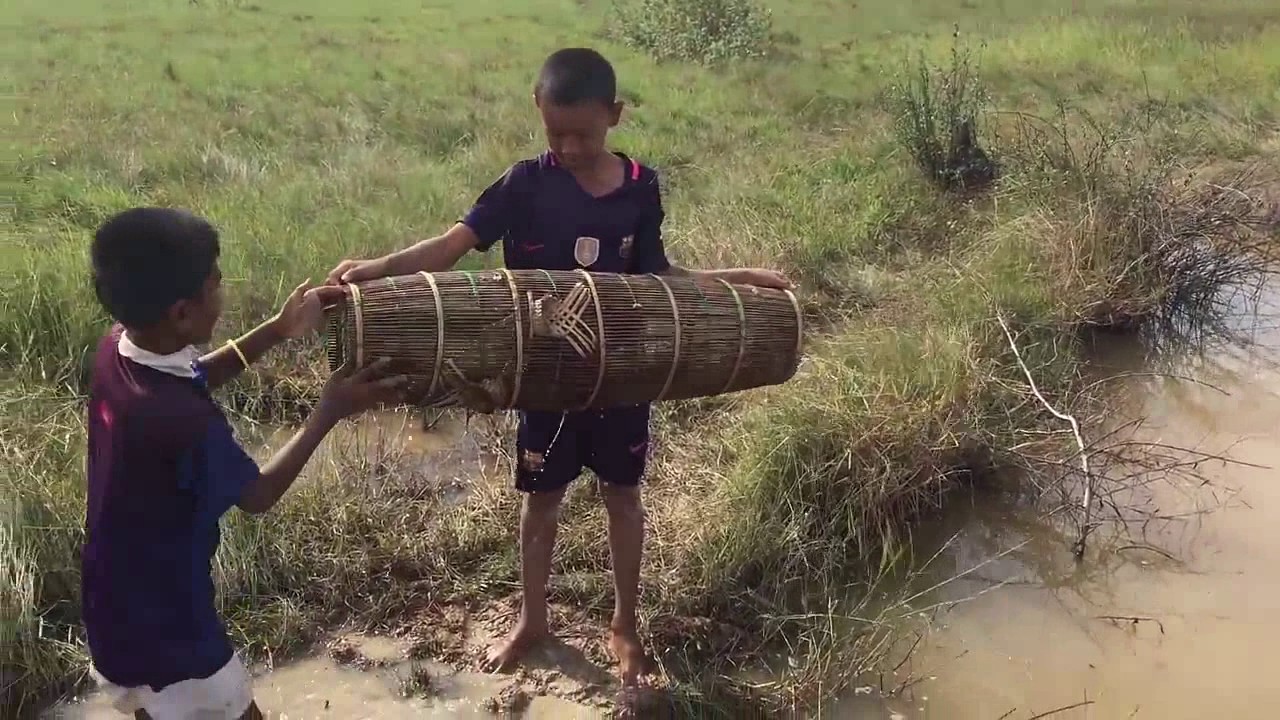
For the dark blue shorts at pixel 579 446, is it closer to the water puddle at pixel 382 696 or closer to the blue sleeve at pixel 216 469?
the water puddle at pixel 382 696

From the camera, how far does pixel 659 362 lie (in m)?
2.20

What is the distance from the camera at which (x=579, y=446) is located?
2.44 m

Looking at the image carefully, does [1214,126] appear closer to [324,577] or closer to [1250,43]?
[1250,43]

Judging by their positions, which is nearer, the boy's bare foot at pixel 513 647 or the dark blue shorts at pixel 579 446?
the dark blue shorts at pixel 579 446

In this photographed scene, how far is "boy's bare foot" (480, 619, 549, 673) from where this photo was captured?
271cm

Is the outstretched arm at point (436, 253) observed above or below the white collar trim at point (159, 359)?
above

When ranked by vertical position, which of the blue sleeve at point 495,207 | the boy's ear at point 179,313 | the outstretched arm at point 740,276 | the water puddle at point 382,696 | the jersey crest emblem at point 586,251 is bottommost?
the water puddle at point 382,696

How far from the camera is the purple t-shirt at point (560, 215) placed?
7.13ft

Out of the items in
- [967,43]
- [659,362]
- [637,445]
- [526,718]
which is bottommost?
[526,718]

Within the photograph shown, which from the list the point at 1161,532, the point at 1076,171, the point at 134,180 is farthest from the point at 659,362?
the point at 134,180

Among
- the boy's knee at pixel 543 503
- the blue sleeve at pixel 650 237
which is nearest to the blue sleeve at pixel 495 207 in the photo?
the blue sleeve at pixel 650 237

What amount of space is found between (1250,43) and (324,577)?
1015 centimetres

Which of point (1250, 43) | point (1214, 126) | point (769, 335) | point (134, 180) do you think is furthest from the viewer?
point (1250, 43)

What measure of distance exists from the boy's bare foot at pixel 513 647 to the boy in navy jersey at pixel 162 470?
95 cm
